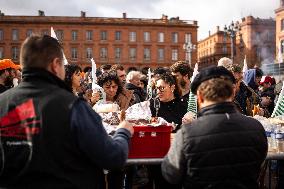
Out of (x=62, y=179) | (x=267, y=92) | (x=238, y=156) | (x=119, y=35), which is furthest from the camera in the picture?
(x=119, y=35)

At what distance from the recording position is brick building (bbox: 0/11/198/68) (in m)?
63.5

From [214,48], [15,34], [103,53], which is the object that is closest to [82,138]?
[103,53]

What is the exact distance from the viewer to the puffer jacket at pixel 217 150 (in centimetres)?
247

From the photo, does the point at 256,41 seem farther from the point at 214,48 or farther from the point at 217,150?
the point at 217,150

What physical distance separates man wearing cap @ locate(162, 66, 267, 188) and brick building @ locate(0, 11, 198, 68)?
204 feet

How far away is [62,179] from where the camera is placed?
2.29m

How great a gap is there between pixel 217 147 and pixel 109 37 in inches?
2498

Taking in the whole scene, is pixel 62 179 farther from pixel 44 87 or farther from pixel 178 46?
pixel 178 46

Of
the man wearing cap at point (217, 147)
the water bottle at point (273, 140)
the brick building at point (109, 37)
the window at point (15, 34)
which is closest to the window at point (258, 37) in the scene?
the brick building at point (109, 37)

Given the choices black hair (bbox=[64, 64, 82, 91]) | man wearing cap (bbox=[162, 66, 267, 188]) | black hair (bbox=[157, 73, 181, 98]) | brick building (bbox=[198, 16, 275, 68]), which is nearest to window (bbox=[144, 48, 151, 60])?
brick building (bbox=[198, 16, 275, 68])

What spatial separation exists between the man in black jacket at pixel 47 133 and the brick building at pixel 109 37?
6207 cm

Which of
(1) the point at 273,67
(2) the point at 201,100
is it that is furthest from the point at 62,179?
(1) the point at 273,67

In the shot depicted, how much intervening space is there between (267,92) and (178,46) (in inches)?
2318

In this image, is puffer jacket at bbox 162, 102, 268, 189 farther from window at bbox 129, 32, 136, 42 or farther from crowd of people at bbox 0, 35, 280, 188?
window at bbox 129, 32, 136, 42
